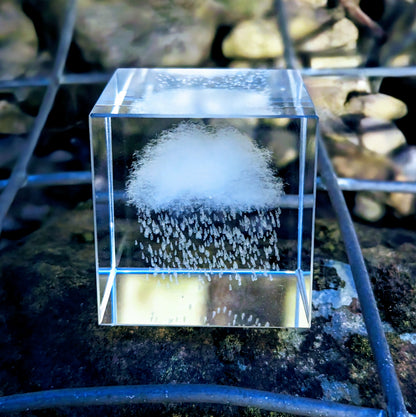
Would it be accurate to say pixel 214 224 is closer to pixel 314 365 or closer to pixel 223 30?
pixel 314 365

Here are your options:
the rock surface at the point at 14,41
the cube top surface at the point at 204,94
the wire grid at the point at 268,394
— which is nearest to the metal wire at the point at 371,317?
the wire grid at the point at 268,394

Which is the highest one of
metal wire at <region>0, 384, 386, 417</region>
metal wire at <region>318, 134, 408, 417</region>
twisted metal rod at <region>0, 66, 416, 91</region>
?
twisted metal rod at <region>0, 66, 416, 91</region>

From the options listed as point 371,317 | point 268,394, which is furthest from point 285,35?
point 268,394

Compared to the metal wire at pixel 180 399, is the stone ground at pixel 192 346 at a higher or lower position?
lower

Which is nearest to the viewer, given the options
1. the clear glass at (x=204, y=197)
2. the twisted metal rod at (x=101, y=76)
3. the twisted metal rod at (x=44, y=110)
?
the clear glass at (x=204, y=197)

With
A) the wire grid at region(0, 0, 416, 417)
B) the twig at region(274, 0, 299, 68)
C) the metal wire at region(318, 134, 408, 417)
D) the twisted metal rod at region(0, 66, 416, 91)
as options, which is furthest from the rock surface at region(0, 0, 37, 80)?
the metal wire at region(318, 134, 408, 417)

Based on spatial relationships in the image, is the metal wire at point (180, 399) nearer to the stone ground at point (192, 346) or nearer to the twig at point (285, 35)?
the stone ground at point (192, 346)

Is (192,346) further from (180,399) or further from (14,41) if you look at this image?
(14,41)

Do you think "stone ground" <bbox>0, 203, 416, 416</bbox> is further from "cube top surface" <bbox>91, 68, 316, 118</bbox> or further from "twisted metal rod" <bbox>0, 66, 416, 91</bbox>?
"twisted metal rod" <bbox>0, 66, 416, 91</bbox>
